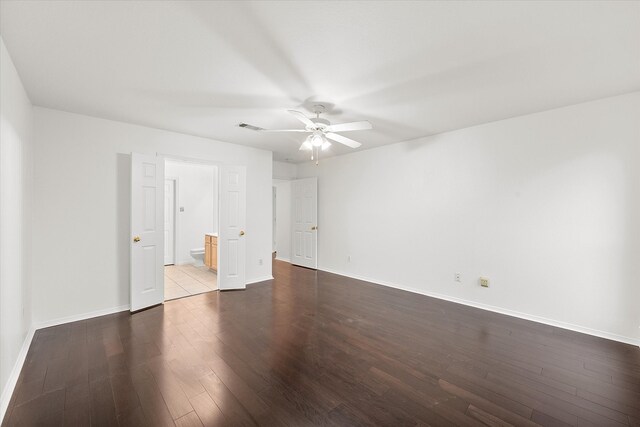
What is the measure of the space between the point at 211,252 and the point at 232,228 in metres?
1.48

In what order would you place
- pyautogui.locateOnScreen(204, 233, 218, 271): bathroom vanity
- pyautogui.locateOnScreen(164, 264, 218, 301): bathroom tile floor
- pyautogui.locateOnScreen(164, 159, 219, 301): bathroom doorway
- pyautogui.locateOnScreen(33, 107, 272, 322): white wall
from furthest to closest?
pyautogui.locateOnScreen(164, 159, 219, 301): bathroom doorway < pyautogui.locateOnScreen(204, 233, 218, 271): bathroom vanity < pyautogui.locateOnScreen(164, 264, 218, 301): bathroom tile floor < pyautogui.locateOnScreen(33, 107, 272, 322): white wall

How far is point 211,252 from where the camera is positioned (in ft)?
19.3

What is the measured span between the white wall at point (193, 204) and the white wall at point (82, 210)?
2.77m

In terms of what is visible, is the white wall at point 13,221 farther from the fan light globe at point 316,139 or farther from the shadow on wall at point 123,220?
the fan light globe at point 316,139

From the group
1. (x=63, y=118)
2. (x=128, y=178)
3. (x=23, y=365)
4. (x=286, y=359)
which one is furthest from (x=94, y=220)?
(x=286, y=359)

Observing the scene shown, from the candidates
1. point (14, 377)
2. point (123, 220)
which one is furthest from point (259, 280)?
point (14, 377)

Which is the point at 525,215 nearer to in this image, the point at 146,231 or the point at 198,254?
the point at 146,231

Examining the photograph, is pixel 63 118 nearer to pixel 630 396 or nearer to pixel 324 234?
pixel 324 234

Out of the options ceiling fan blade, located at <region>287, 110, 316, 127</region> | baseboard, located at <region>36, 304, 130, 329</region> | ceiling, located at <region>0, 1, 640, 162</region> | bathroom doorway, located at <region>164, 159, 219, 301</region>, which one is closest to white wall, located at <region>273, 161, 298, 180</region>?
bathroom doorway, located at <region>164, 159, 219, 301</region>

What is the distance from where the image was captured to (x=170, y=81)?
254 cm

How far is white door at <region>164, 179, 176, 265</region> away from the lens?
6.59 metres

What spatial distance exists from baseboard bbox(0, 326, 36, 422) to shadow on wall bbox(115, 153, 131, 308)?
0.99 metres

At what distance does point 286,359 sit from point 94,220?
3099 mm

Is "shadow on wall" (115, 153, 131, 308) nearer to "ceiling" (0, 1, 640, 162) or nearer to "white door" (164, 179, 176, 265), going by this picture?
"ceiling" (0, 1, 640, 162)
